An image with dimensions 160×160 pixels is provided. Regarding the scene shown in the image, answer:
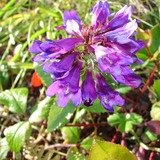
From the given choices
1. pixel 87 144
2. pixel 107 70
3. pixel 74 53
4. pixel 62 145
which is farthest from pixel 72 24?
pixel 62 145

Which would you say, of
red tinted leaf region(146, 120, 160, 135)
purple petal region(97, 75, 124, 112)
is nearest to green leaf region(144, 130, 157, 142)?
red tinted leaf region(146, 120, 160, 135)

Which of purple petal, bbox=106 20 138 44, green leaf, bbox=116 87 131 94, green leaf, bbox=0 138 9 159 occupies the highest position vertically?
purple petal, bbox=106 20 138 44

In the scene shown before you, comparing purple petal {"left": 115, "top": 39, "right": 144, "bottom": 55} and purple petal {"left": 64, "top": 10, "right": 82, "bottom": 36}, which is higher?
purple petal {"left": 64, "top": 10, "right": 82, "bottom": 36}

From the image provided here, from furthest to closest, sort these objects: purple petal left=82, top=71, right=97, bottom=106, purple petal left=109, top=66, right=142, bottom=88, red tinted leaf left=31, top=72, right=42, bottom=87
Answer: red tinted leaf left=31, top=72, right=42, bottom=87 → purple petal left=82, top=71, right=97, bottom=106 → purple petal left=109, top=66, right=142, bottom=88

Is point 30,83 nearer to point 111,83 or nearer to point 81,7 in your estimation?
point 81,7

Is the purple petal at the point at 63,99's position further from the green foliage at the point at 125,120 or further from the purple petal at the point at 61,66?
the green foliage at the point at 125,120

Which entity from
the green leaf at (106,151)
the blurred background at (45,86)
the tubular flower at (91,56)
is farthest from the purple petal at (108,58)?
the blurred background at (45,86)

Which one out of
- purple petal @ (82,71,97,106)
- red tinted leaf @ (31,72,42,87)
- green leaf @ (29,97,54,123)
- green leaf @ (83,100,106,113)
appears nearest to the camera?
purple petal @ (82,71,97,106)

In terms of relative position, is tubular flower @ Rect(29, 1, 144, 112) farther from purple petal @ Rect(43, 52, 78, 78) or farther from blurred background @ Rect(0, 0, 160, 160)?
blurred background @ Rect(0, 0, 160, 160)

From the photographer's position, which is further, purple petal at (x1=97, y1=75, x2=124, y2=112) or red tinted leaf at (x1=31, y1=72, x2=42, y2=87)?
red tinted leaf at (x1=31, y1=72, x2=42, y2=87)
